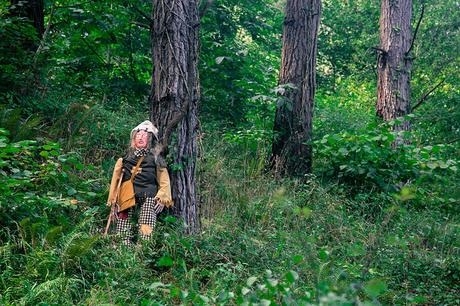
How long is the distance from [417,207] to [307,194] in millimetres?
2082

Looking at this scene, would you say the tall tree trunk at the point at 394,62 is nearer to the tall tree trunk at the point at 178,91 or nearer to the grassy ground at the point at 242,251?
the grassy ground at the point at 242,251

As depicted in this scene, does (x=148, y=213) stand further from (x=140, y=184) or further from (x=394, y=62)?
(x=394, y=62)

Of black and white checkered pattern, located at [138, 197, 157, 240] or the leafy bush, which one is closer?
black and white checkered pattern, located at [138, 197, 157, 240]

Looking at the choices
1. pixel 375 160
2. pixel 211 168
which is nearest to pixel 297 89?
pixel 375 160

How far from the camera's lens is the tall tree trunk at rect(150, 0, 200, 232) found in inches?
279

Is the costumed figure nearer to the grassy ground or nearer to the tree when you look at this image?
the grassy ground

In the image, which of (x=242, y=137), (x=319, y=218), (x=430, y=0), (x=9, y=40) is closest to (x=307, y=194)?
(x=319, y=218)

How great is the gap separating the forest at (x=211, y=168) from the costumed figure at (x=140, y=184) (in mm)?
162

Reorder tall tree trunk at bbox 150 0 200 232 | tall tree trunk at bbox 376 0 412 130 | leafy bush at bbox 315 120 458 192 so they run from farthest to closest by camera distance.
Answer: tall tree trunk at bbox 376 0 412 130 → leafy bush at bbox 315 120 458 192 → tall tree trunk at bbox 150 0 200 232

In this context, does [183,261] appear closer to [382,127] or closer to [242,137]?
[242,137]

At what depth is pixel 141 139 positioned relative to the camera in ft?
23.0

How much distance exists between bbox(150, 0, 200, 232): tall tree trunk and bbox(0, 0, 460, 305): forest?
17 millimetres

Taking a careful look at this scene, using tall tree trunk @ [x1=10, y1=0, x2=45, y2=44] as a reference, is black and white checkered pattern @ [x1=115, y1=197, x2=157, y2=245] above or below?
below

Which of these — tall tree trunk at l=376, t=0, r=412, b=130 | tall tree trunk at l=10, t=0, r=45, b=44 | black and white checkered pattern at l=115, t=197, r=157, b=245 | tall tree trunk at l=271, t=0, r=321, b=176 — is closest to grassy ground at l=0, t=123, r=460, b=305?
black and white checkered pattern at l=115, t=197, r=157, b=245
